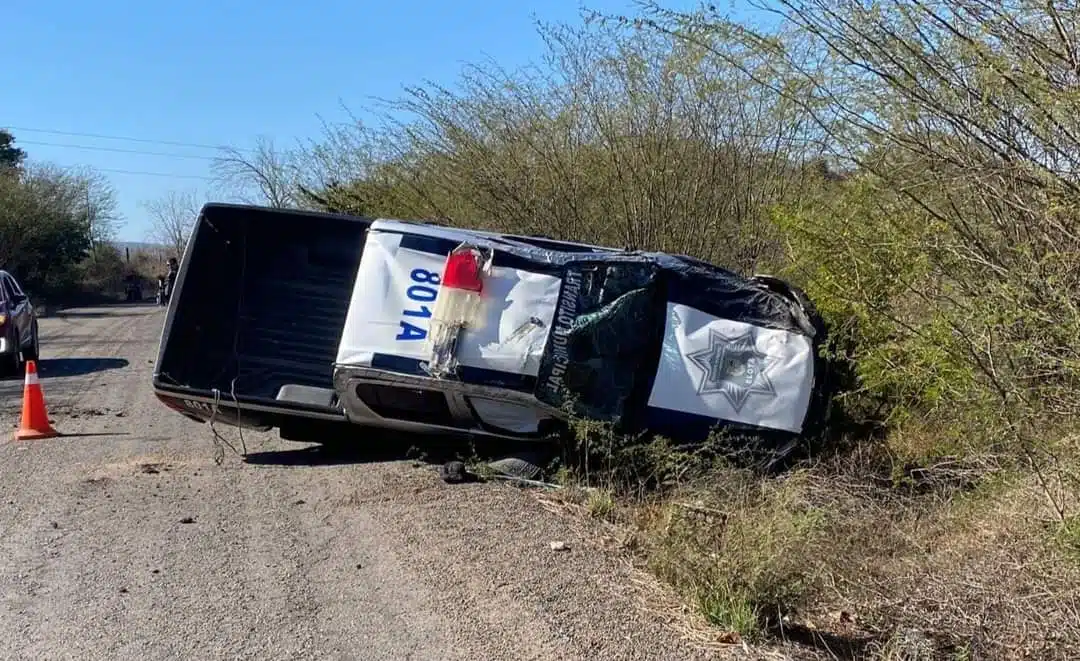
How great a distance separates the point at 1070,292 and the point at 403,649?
3485mm

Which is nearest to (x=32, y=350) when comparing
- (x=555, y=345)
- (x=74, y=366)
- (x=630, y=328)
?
(x=74, y=366)

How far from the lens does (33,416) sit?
10.6 m

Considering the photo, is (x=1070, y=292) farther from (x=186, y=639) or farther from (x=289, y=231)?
(x=289, y=231)

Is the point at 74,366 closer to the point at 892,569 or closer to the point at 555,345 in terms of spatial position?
the point at 555,345

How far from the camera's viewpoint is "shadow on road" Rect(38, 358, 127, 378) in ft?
55.4

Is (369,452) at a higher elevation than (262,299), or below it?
below

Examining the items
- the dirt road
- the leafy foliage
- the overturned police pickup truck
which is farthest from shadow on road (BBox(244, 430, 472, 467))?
the leafy foliage

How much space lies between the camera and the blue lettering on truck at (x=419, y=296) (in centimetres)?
827

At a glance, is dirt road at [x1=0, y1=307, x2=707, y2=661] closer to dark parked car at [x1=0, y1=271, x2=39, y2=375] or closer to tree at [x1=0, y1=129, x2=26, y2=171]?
dark parked car at [x1=0, y1=271, x2=39, y2=375]

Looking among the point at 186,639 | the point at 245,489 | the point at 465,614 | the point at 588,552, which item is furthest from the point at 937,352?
the point at 245,489

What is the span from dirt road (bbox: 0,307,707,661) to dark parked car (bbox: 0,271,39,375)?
23.7 feet

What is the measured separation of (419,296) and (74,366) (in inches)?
457

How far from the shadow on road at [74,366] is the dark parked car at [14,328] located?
32 centimetres

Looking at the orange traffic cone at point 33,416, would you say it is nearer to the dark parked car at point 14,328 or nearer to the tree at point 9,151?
the dark parked car at point 14,328
